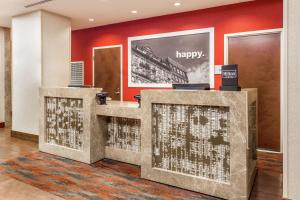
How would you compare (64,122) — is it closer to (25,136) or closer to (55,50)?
(25,136)

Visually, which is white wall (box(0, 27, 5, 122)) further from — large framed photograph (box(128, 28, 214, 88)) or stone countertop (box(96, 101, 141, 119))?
stone countertop (box(96, 101, 141, 119))

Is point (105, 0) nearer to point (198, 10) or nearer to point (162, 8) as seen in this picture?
point (162, 8)

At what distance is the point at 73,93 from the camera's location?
3.78 metres

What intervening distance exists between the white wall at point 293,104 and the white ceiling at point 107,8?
2.27 meters

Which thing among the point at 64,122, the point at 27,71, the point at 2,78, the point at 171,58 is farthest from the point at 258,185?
the point at 2,78

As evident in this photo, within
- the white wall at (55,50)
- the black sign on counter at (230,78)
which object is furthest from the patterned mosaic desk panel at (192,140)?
the white wall at (55,50)

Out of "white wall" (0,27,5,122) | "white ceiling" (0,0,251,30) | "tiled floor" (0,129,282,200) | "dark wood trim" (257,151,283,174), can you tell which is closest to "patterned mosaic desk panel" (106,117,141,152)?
"tiled floor" (0,129,282,200)

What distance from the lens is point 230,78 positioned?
8.04 feet

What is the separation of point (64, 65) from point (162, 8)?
248cm

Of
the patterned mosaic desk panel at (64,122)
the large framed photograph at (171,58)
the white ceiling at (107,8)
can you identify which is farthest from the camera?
the large framed photograph at (171,58)

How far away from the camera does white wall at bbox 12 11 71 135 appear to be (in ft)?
16.1

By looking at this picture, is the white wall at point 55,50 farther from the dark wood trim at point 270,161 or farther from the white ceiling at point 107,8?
the dark wood trim at point 270,161

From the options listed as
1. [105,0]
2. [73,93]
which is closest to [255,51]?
[105,0]

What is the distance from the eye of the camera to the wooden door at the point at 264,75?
4.25 metres
